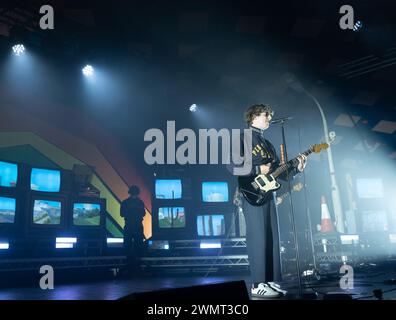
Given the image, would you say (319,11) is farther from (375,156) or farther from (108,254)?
(108,254)

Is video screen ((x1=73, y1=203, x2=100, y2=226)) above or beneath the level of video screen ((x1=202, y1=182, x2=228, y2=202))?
beneath

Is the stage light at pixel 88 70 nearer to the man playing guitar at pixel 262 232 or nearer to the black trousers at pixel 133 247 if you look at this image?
the black trousers at pixel 133 247

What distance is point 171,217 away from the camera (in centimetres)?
683

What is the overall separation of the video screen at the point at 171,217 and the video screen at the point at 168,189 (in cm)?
24

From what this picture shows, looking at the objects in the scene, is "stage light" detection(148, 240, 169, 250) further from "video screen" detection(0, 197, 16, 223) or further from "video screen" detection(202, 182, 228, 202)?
"video screen" detection(0, 197, 16, 223)

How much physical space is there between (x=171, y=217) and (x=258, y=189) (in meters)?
4.09

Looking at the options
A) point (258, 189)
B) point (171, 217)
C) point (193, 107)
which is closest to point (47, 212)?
point (171, 217)

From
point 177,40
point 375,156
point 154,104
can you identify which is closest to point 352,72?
point 375,156

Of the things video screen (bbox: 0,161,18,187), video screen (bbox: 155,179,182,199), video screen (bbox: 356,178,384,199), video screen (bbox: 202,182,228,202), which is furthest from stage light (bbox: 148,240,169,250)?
video screen (bbox: 356,178,384,199)

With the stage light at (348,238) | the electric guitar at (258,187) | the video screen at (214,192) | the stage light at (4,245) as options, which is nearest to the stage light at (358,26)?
the stage light at (348,238)

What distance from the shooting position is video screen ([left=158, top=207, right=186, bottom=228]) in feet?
22.3

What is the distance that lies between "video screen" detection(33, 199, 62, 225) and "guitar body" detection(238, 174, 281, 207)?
3.75 meters

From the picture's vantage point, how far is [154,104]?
9008 millimetres

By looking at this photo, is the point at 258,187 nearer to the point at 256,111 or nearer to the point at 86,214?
the point at 256,111
